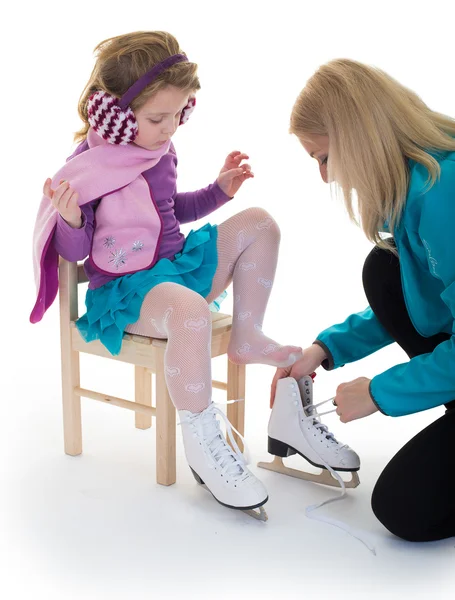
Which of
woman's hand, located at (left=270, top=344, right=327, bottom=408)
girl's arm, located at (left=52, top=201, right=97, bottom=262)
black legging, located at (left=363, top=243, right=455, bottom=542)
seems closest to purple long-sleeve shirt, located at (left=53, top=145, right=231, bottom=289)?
girl's arm, located at (left=52, top=201, right=97, bottom=262)

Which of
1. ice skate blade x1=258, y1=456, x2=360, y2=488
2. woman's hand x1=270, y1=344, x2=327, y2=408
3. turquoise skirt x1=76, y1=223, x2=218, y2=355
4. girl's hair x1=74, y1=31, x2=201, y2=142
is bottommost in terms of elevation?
ice skate blade x1=258, y1=456, x2=360, y2=488

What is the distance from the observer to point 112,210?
160cm

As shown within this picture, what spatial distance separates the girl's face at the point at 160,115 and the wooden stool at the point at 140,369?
298 millimetres

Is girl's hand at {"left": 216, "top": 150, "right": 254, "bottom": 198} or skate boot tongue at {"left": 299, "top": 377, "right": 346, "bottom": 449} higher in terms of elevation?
girl's hand at {"left": 216, "top": 150, "right": 254, "bottom": 198}

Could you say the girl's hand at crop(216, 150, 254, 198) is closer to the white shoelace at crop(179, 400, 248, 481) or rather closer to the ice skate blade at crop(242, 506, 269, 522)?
the white shoelace at crop(179, 400, 248, 481)

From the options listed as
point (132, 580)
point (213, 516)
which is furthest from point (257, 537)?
point (132, 580)

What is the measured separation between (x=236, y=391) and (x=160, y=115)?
576mm

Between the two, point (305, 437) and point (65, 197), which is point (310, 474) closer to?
point (305, 437)

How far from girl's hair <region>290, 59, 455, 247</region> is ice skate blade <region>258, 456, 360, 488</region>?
49 centimetres

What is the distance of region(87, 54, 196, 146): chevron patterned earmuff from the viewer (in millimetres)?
1498

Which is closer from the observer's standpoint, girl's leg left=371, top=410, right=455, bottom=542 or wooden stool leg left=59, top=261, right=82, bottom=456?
girl's leg left=371, top=410, right=455, bottom=542

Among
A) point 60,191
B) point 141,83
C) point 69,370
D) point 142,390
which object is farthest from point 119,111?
point 142,390

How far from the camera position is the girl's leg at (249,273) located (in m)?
1.63

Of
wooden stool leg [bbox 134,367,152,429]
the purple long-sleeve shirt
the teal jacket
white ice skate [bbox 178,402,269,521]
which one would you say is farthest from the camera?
wooden stool leg [bbox 134,367,152,429]
